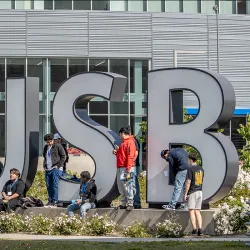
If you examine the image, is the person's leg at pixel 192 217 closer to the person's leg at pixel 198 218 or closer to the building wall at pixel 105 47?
the person's leg at pixel 198 218

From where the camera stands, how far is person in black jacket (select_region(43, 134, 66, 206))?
21.1m

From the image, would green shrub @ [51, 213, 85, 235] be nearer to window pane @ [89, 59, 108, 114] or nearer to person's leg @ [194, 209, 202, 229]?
person's leg @ [194, 209, 202, 229]

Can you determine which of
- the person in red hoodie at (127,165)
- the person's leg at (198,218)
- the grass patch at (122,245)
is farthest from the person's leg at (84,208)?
the grass patch at (122,245)

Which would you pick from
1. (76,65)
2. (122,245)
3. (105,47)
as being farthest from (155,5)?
(122,245)

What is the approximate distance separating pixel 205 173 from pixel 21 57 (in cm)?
3213

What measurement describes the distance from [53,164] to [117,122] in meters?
28.8

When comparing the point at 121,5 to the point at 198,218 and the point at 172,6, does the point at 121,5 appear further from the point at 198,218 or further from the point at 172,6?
the point at 198,218

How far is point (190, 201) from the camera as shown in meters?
18.2

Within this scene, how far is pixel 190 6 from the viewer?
54.3 meters

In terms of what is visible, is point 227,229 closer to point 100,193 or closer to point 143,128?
point 100,193

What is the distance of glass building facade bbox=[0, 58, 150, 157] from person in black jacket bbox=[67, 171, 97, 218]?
95.4 feet

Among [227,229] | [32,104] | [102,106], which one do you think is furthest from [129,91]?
[227,229]

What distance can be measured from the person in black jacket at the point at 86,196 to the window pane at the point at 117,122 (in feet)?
97.3

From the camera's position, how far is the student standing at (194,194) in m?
18.2
